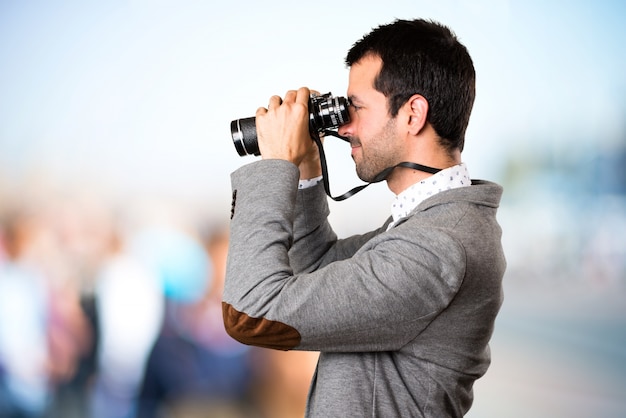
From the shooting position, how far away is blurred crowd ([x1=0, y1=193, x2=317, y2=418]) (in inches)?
102

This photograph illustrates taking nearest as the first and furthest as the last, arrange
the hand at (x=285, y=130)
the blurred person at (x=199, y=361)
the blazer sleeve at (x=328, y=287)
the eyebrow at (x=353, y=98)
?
the blazer sleeve at (x=328, y=287), the hand at (x=285, y=130), the eyebrow at (x=353, y=98), the blurred person at (x=199, y=361)

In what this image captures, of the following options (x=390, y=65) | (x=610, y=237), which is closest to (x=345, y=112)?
(x=390, y=65)

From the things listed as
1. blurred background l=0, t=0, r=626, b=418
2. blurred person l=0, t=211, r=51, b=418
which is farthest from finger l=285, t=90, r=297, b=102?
blurred person l=0, t=211, r=51, b=418

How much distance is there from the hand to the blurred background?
131cm

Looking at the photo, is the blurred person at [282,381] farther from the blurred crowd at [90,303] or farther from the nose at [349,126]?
the nose at [349,126]

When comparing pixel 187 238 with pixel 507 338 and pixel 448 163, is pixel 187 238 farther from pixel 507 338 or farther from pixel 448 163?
pixel 448 163

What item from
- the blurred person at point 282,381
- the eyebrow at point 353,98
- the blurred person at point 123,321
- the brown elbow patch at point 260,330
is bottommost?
the blurred person at point 282,381

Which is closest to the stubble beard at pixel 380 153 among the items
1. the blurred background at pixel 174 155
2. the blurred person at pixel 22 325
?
the blurred background at pixel 174 155

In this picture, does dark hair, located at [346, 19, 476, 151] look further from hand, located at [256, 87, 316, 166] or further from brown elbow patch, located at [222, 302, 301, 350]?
brown elbow patch, located at [222, 302, 301, 350]

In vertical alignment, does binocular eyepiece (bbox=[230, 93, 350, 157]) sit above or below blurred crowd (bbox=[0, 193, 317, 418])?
above

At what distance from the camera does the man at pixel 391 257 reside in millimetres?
1021

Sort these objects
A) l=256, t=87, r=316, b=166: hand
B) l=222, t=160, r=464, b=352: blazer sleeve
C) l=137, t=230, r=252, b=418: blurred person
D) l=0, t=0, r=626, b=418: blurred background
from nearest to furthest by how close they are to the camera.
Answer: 1. l=222, t=160, r=464, b=352: blazer sleeve
2. l=256, t=87, r=316, b=166: hand
3. l=0, t=0, r=626, b=418: blurred background
4. l=137, t=230, r=252, b=418: blurred person

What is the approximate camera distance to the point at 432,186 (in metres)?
1.20

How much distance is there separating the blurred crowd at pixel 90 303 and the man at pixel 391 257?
1.48 m
